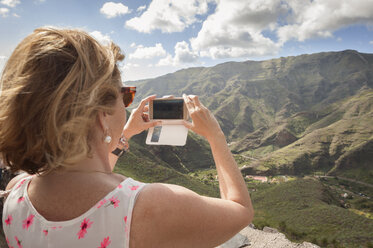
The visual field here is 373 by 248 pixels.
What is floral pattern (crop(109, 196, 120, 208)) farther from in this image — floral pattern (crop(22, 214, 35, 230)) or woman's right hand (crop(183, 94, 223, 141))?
woman's right hand (crop(183, 94, 223, 141))

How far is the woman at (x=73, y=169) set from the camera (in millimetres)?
1219

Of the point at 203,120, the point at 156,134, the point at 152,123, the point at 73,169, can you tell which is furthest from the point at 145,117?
the point at 73,169

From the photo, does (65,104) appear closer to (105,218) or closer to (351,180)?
(105,218)

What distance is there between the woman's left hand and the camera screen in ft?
0.32

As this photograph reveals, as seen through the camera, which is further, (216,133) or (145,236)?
(216,133)

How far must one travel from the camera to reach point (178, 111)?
2854 mm

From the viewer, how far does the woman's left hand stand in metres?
2.74

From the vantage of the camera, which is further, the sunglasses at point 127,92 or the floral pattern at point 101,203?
the sunglasses at point 127,92

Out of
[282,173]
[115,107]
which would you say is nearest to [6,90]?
[115,107]

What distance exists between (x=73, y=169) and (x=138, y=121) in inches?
58.4

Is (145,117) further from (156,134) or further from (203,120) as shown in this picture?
(203,120)

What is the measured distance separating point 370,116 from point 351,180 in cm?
6010

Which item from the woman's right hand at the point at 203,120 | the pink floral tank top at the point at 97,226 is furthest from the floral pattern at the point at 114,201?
the woman's right hand at the point at 203,120

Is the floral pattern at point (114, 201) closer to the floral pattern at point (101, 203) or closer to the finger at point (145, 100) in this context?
the floral pattern at point (101, 203)
